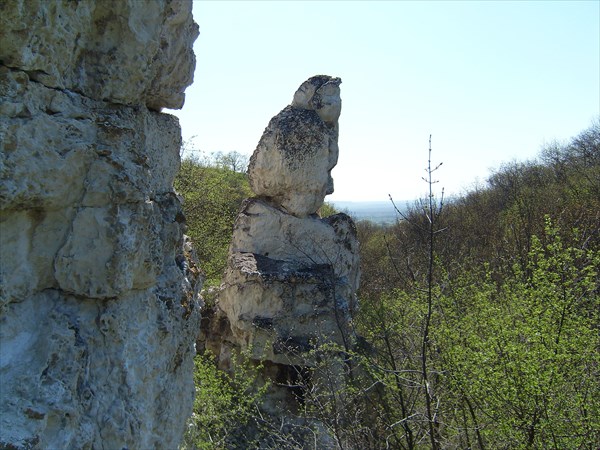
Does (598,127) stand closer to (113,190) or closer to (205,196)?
(205,196)

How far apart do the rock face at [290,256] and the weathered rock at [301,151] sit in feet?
0.04

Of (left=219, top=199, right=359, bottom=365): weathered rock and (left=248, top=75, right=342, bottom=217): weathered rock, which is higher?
(left=248, top=75, right=342, bottom=217): weathered rock

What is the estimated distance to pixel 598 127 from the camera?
21953 millimetres

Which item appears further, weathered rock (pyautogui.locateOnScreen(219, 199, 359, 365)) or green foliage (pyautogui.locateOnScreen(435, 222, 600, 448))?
weathered rock (pyautogui.locateOnScreen(219, 199, 359, 365))

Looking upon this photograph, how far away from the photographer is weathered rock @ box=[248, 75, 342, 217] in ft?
24.1

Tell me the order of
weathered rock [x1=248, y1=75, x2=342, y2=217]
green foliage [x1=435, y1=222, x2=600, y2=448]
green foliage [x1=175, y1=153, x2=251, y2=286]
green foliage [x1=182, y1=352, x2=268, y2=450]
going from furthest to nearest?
green foliage [x1=175, y1=153, x2=251, y2=286], weathered rock [x1=248, y1=75, x2=342, y2=217], green foliage [x1=182, y1=352, x2=268, y2=450], green foliage [x1=435, y1=222, x2=600, y2=448]

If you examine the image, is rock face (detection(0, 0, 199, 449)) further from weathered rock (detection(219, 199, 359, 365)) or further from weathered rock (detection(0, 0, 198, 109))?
weathered rock (detection(219, 199, 359, 365))

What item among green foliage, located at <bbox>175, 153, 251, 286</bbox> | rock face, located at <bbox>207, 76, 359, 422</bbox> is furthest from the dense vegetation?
green foliage, located at <bbox>175, 153, 251, 286</bbox>

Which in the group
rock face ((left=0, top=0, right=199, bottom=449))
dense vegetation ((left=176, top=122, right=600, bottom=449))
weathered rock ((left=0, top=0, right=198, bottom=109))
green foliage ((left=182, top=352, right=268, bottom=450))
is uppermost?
weathered rock ((left=0, top=0, right=198, bottom=109))

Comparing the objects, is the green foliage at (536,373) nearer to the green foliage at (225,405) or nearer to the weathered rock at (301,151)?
the green foliage at (225,405)

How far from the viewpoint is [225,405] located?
22.3 ft

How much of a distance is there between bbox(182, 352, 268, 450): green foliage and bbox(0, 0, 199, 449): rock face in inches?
153

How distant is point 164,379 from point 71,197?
1.06 metres

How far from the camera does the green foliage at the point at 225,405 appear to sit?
6.43 m
